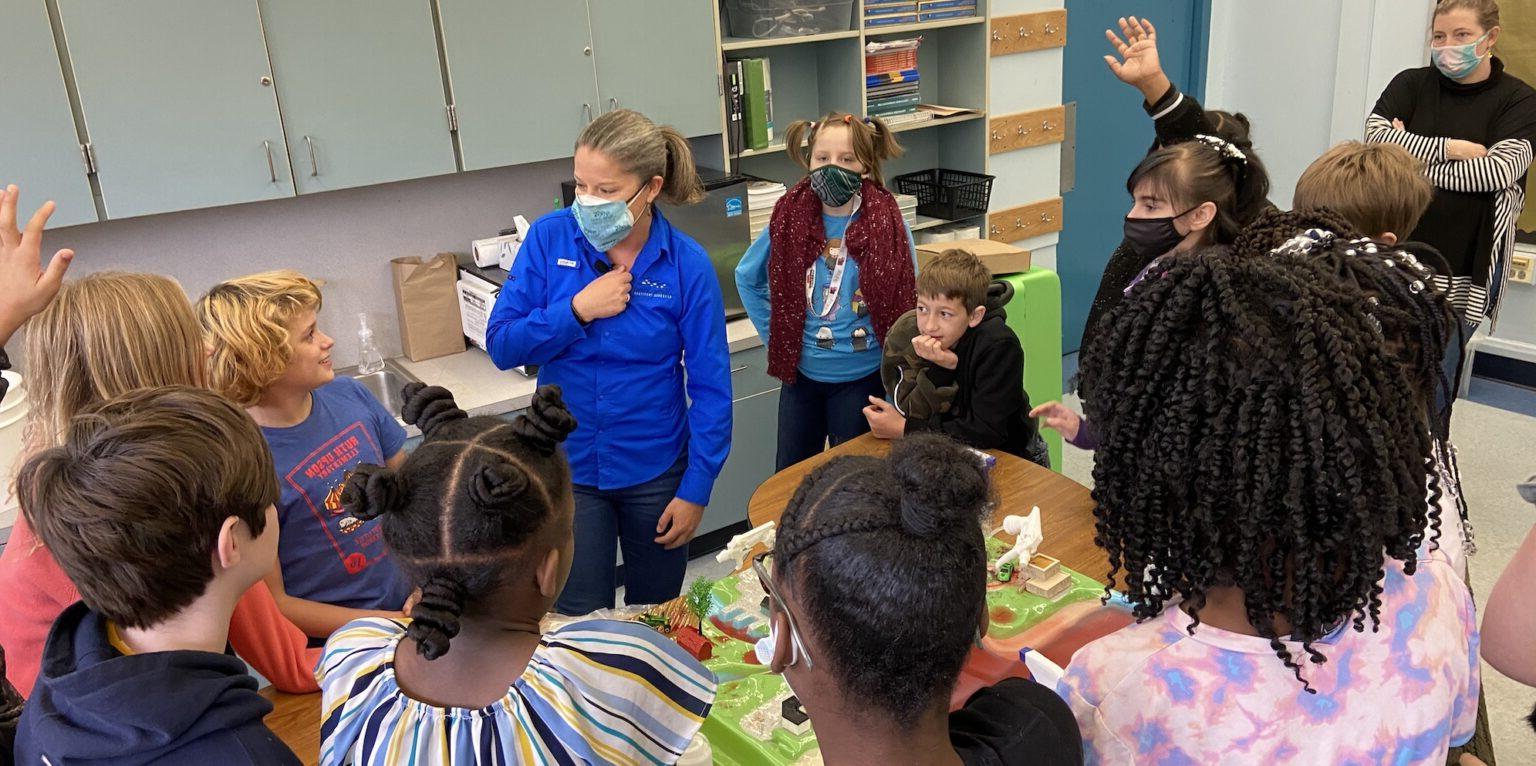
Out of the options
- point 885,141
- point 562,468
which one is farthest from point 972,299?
point 562,468

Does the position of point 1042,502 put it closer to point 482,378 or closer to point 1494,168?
point 482,378

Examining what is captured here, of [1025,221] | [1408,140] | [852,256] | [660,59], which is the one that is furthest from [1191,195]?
[1025,221]

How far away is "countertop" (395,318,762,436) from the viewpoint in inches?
117

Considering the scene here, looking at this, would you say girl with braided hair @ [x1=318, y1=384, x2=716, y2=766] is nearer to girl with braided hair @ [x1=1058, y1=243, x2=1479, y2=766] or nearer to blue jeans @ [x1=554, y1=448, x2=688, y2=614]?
girl with braided hair @ [x1=1058, y1=243, x2=1479, y2=766]

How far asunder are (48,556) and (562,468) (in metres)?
0.73

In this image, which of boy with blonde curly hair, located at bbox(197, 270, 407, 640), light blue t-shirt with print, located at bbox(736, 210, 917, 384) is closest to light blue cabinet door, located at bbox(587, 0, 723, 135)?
light blue t-shirt with print, located at bbox(736, 210, 917, 384)

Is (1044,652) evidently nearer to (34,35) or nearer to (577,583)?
(577,583)

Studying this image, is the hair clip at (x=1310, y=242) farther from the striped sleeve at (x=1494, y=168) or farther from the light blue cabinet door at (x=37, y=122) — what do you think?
the light blue cabinet door at (x=37, y=122)

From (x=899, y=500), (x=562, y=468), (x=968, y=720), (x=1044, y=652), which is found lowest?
(x=1044, y=652)

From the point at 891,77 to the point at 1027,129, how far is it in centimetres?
80

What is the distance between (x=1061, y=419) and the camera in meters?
2.09

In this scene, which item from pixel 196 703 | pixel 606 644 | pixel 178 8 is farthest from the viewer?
pixel 178 8

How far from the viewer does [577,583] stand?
235 cm

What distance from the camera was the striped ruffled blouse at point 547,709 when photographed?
114 centimetres
